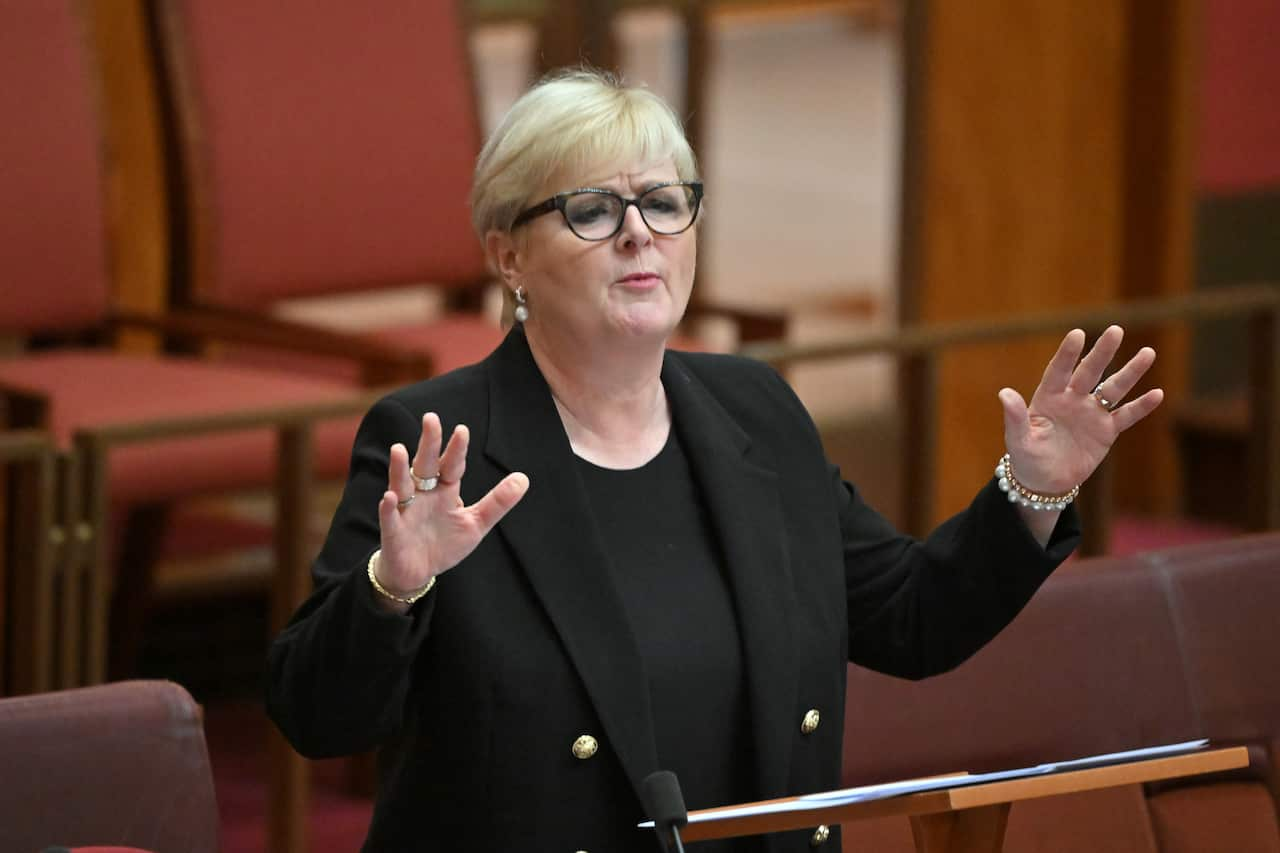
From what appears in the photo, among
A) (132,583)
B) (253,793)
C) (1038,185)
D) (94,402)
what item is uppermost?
(1038,185)

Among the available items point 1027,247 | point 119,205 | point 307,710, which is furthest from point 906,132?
point 307,710

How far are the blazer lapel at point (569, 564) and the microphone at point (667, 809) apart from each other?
24cm

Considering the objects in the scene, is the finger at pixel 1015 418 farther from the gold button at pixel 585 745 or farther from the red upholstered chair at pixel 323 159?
the red upholstered chair at pixel 323 159

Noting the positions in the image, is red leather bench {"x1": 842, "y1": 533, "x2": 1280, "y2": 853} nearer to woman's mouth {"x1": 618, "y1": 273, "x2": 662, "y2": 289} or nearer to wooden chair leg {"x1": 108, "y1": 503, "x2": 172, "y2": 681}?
woman's mouth {"x1": 618, "y1": 273, "x2": 662, "y2": 289}

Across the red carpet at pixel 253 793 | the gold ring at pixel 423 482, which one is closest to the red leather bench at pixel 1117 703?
the gold ring at pixel 423 482

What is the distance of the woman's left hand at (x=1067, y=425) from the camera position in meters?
1.78

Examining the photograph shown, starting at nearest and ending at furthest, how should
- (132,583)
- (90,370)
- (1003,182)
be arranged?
1. (90,370)
2. (132,583)
3. (1003,182)

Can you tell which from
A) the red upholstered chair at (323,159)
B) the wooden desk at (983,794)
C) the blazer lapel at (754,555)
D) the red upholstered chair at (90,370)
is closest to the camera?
the wooden desk at (983,794)

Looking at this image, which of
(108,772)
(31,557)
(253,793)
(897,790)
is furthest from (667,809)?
(253,793)

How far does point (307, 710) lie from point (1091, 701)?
2.94 feet

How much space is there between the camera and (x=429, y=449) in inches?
61.6

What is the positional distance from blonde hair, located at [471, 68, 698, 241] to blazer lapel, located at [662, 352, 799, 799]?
227 millimetres

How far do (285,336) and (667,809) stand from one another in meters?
1.92

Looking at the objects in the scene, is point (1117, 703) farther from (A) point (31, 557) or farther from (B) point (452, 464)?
(A) point (31, 557)
